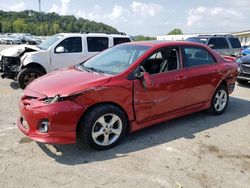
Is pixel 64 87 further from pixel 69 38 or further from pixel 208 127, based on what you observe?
pixel 69 38

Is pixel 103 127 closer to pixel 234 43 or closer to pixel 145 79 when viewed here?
pixel 145 79

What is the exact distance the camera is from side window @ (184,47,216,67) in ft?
17.1

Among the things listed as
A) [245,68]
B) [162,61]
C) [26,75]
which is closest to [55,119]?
[162,61]

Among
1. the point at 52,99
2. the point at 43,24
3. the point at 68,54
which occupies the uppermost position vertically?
the point at 43,24

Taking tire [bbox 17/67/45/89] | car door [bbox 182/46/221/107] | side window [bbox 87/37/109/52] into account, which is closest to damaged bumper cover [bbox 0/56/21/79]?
tire [bbox 17/67/45/89]

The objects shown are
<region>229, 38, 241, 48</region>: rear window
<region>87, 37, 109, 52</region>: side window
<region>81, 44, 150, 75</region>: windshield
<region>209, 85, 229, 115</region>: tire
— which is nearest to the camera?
<region>81, 44, 150, 75</region>: windshield

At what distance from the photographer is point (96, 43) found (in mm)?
9398

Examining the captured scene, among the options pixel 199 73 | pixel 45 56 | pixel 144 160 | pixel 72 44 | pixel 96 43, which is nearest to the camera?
pixel 144 160

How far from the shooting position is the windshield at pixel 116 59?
14.9ft

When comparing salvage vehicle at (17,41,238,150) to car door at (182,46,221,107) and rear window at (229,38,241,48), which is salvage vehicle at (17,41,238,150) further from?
rear window at (229,38,241,48)

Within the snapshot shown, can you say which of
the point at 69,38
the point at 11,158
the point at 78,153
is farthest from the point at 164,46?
the point at 69,38

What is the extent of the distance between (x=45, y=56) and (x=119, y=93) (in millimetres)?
5014

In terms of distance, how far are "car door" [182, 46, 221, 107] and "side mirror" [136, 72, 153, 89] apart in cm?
107

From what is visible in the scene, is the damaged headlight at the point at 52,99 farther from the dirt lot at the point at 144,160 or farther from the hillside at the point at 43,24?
the hillside at the point at 43,24
